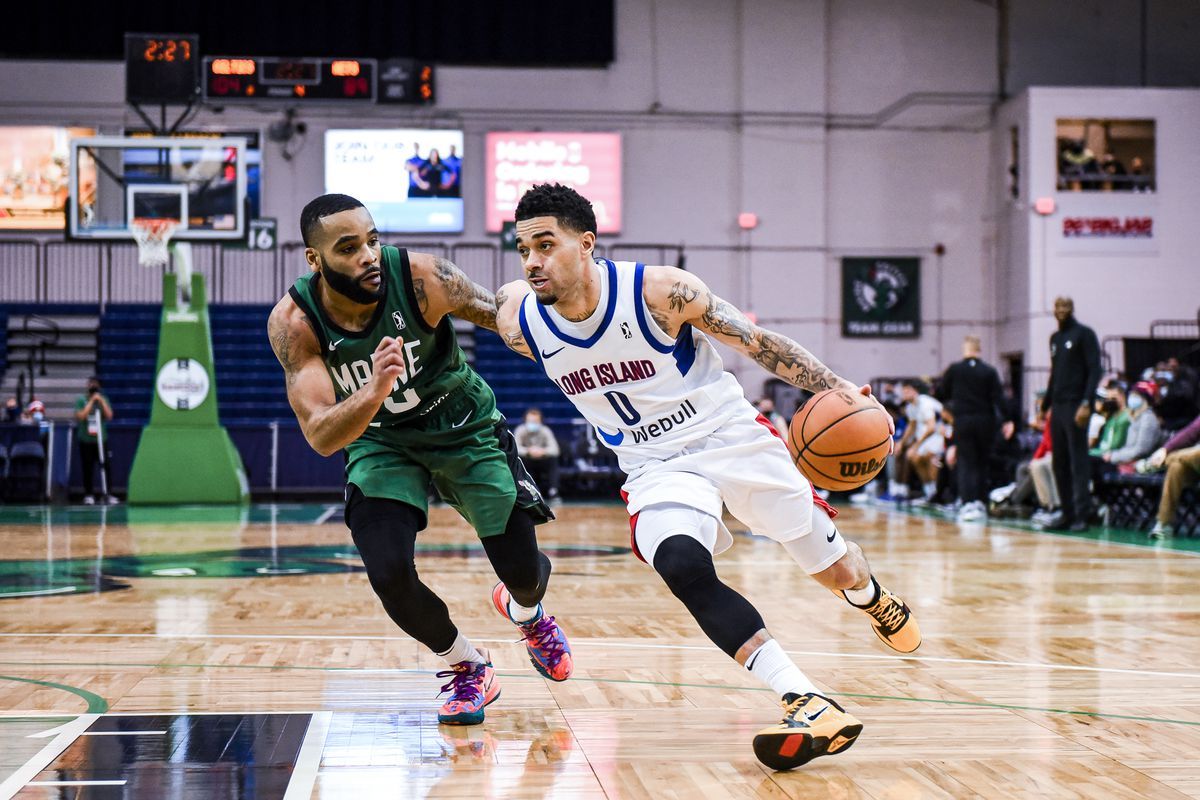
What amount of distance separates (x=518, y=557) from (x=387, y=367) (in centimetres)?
98

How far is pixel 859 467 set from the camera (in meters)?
3.86

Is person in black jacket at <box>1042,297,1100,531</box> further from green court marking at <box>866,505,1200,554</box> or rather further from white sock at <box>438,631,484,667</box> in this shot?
white sock at <box>438,631,484,667</box>

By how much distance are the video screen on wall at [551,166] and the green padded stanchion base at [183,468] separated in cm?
750

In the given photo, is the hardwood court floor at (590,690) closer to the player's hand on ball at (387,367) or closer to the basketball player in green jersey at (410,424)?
the basketball player in green jersey at (410,424)

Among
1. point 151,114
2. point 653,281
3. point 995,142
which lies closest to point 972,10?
point 995,142

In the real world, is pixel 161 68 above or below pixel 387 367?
above

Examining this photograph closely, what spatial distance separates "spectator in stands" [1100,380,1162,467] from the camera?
1119 centimetres

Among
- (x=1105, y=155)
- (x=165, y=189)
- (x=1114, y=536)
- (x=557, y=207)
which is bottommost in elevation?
(x=1114, y=536)

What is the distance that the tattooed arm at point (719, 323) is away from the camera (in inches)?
142

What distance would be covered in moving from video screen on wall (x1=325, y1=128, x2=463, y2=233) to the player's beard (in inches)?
703

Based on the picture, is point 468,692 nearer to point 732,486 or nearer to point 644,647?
point 732,486

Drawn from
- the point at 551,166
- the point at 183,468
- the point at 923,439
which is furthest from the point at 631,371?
the point at 551,166

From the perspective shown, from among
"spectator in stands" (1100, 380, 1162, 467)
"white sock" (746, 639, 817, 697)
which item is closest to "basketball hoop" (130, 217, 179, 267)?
"spectator in stands" (1100, 380, 1162, 467)

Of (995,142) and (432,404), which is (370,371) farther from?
(995,142)
